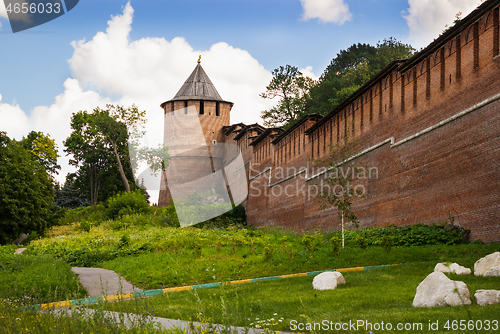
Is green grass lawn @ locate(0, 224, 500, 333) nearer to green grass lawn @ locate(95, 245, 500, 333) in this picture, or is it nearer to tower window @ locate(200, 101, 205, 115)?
green grass lawn @ locate(95, 245, 500, 333)

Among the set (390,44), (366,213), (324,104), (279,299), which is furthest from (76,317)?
(390,44)

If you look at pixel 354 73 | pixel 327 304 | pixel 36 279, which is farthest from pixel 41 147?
pixel 327 304

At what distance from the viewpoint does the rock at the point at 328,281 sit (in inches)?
309

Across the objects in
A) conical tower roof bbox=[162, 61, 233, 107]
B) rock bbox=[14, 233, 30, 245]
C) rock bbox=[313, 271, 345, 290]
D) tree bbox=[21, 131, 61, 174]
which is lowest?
rock bbox=[14, 233, 30, 245]

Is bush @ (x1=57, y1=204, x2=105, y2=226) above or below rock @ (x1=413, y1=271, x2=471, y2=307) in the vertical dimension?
below

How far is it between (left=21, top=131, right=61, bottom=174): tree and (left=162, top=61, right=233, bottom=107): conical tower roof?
1094 centimetres

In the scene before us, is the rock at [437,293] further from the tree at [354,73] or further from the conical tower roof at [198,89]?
the conical tower roof at [198,89]

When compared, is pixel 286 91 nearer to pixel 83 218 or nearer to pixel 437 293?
pixel 83 218

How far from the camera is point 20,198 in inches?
927

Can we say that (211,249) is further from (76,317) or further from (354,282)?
(76,317)

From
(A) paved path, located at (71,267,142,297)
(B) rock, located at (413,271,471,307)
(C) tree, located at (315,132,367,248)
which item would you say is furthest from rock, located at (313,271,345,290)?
(C) tree, located at (315,132,367,248)

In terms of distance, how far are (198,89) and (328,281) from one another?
3788cm

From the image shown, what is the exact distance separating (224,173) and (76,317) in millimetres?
34451

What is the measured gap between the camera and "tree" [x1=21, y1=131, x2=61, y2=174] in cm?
3941
